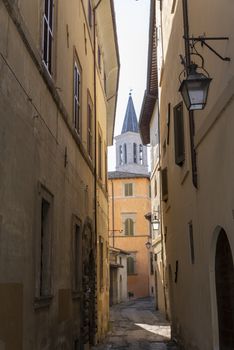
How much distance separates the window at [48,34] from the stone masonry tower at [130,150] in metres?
67.2

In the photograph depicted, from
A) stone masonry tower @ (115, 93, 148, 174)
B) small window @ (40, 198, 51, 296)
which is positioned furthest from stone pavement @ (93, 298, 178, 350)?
stone masonry tower @ (115, 93, 148, 174)

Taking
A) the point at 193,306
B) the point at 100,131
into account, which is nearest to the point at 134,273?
the point at 100,131

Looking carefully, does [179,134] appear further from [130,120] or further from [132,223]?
[130,120]

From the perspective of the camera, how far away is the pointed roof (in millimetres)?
80750

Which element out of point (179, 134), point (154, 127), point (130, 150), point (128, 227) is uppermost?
point (130, 150)

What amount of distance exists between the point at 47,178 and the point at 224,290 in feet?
10.6

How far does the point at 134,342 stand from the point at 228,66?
12.0 m

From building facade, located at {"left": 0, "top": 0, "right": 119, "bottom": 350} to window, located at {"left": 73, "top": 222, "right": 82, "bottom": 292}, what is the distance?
2 centimetres

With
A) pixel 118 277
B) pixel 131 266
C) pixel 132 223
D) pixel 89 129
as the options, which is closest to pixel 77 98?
pixel 89 129

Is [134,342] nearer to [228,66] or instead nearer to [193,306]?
[193,306]

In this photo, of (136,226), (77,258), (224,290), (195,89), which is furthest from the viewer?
(136,226)

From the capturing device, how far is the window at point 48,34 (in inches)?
343

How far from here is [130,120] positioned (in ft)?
273

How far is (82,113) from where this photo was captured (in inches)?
526
